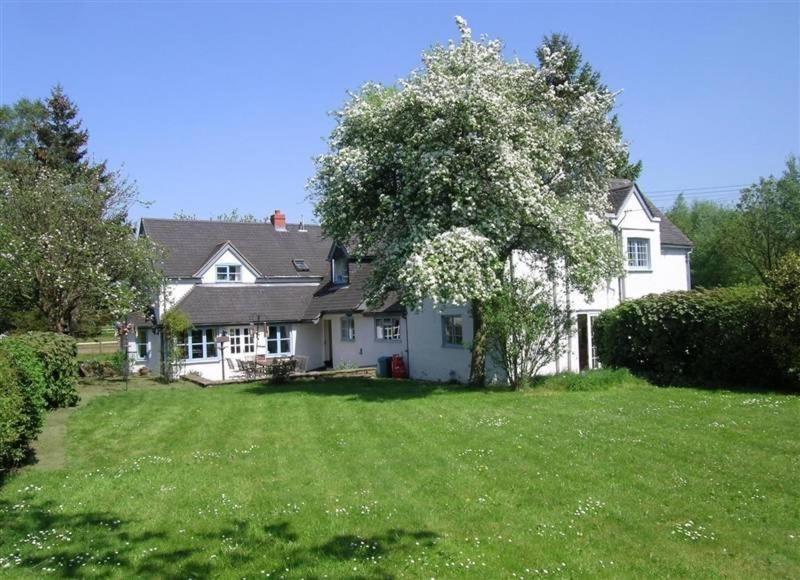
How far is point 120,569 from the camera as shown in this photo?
254 inches

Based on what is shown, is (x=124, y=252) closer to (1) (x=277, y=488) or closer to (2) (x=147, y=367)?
(2) (x=147, y=367)

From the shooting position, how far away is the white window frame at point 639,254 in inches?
1062

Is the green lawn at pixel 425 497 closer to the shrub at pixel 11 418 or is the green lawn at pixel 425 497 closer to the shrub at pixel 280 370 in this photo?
the shrub at pixel 11 418

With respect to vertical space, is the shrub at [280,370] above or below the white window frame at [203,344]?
below

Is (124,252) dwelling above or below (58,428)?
above

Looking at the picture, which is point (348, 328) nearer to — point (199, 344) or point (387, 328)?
point (387, 328)

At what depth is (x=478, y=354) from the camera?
70.7ft

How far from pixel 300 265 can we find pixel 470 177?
1885 centimetres

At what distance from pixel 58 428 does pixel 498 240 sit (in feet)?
42.6

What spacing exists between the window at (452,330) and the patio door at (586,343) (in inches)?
187

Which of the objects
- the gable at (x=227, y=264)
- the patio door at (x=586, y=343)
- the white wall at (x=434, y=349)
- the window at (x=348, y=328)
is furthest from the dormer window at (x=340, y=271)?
the patio door at (x=586, y=343)

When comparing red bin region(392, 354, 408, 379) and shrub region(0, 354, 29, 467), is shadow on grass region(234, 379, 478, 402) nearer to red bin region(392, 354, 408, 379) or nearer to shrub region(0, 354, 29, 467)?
red bin region(392, 354, 408, 379)

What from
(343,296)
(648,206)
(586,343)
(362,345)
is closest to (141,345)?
(343,296)

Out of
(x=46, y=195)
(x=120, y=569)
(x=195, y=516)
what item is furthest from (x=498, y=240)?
(x=46, y=195)
